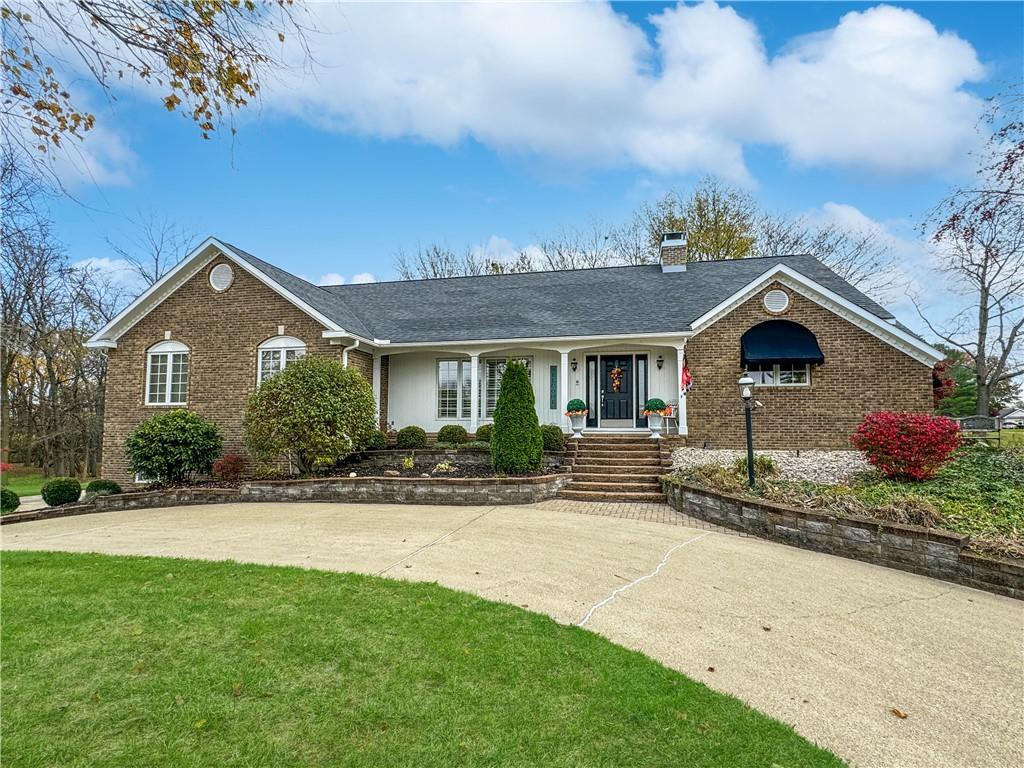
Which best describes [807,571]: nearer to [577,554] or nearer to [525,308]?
[577,554]

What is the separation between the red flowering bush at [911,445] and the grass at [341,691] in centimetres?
743

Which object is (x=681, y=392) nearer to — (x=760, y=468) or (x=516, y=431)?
(x=760, y=468)

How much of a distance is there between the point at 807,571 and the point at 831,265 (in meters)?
26.7

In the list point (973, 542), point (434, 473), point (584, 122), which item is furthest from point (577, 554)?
point (584, 122)

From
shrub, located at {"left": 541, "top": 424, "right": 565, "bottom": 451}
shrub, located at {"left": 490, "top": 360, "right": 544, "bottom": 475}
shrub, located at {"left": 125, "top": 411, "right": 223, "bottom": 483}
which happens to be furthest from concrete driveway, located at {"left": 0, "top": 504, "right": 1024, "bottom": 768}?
shrub, located at {"left": 541, "top": 424, "right": 565, "bottom": 451}

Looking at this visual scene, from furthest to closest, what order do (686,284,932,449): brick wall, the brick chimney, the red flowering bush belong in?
the brick chimney
(686,284,932,449): brick wall
the red flowering bush

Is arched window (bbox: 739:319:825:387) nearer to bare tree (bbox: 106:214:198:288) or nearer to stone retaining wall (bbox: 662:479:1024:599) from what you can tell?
stone retaining wall (bbox: 662:479:1024:599)

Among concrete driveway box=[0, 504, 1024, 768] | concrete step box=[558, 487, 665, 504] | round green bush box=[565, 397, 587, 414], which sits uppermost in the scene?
round green bush box=[565, 397, 587, 414]

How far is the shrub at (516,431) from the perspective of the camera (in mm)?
10984

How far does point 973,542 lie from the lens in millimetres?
6164

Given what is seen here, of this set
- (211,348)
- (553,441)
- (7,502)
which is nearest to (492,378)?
(553,441)

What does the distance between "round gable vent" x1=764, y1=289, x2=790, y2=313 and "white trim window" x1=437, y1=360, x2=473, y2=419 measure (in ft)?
27.0

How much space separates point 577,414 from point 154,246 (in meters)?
25.3

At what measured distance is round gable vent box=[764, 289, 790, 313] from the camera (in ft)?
44.4
